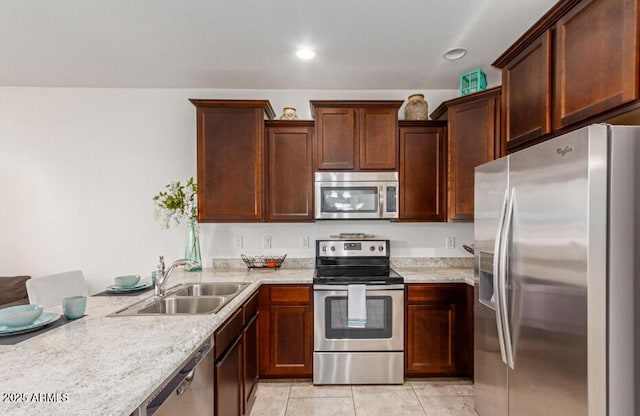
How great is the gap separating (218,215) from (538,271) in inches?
91.5

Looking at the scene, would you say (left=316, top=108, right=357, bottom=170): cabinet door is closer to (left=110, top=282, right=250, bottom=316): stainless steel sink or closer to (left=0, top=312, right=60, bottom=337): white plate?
(left=110, top=282, right=250, bottom=316): stainless steel sink

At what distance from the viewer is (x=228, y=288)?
7.66 feet

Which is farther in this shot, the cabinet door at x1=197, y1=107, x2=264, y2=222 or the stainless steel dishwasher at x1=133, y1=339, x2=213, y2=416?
the cabinet door at x1=197, y1=107, x2=264, y2=222

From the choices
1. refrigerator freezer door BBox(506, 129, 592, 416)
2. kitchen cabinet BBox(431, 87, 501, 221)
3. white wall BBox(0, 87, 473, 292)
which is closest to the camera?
refrigerator freezer door BBox(506, 129, 592, 416)

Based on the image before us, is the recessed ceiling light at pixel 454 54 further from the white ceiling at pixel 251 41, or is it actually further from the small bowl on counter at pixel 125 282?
the small bowl on counter at pixel 125 282

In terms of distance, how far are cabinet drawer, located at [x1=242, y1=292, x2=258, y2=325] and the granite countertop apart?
0.37 meters

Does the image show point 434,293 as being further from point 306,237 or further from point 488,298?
point 306,237

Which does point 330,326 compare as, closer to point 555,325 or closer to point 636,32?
point 555,325

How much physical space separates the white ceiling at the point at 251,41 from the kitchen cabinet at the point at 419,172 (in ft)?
1.78

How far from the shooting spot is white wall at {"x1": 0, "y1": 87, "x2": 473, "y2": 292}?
3098mm

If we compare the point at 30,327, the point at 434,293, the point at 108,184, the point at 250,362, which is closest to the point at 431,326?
the point at 434,293

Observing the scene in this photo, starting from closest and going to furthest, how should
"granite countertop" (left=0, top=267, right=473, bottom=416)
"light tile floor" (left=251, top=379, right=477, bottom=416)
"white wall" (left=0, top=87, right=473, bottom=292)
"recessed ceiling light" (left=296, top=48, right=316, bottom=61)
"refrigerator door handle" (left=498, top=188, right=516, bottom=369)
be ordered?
"granite countertop" (left=0, top=267, right=473, bottom=416), "refrigerator door handle" (left=498, top=188, right=516, bottom=369), "light tile floor" (left=251, top=379, right=477, bottom=416), "recessed ceiling light" (left=296, top=48, right=316, bottom=61), "white wall" (left=0, top=87, right=473, bottom=292)

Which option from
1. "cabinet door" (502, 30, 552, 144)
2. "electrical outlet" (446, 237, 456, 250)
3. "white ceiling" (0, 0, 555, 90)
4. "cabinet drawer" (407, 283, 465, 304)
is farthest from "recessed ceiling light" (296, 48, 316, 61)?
"electrical outlet" (446, 237, 456, 250)

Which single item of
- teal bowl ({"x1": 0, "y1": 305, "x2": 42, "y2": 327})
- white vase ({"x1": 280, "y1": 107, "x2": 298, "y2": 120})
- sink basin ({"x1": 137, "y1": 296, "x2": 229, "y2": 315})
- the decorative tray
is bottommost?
sink basin ({"x1": 137, "y1": 296, "x2": 229, "y2": 315})
